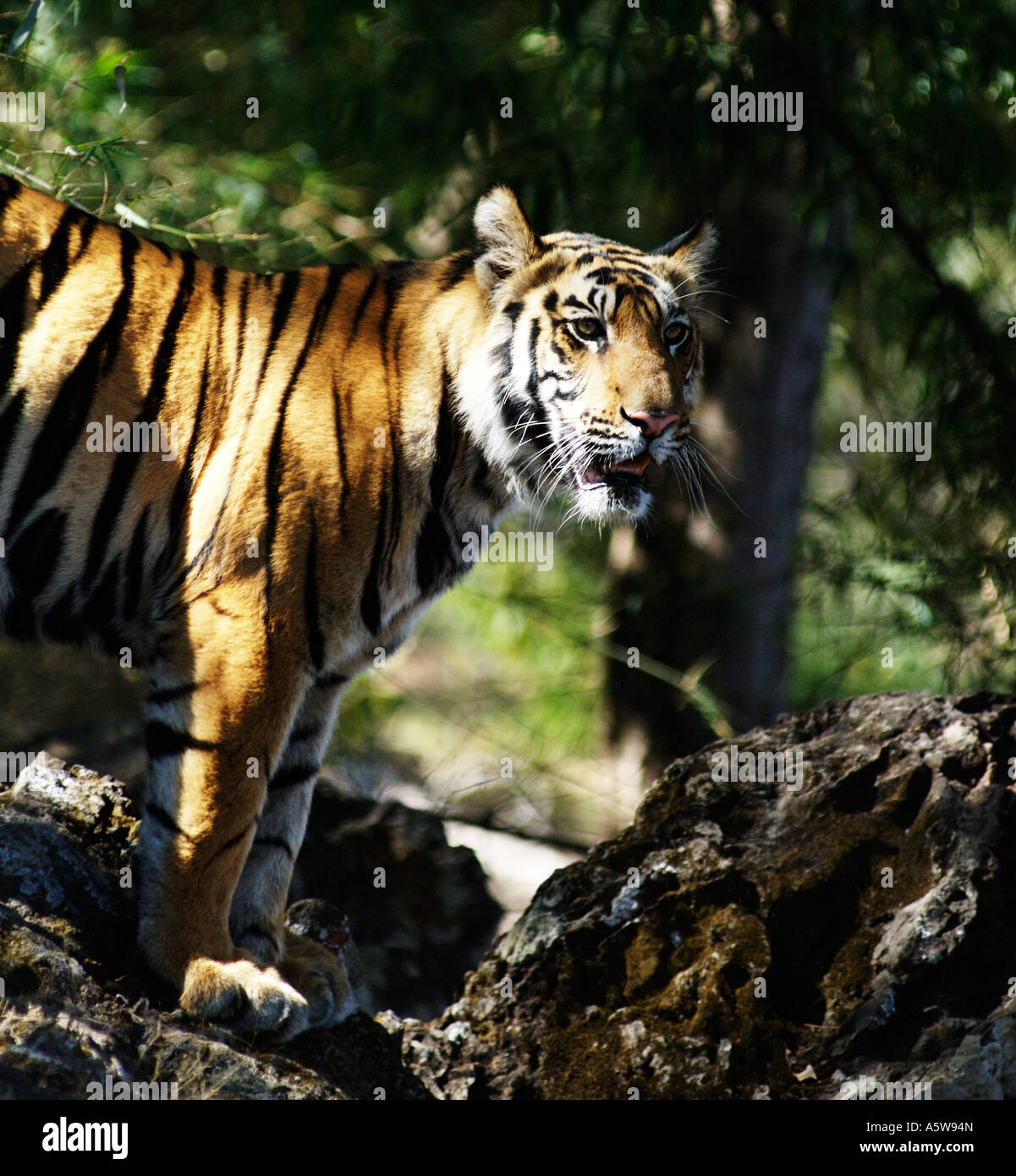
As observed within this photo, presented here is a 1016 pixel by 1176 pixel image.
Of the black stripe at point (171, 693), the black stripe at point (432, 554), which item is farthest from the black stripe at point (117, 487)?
the black stripe at point (432, 554)

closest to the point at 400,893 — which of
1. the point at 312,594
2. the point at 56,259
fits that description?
the point at 312,594

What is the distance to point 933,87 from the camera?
213 inches

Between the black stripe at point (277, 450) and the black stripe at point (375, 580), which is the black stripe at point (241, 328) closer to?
the black stripe at point (277, 450)

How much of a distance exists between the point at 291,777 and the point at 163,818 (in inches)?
20.0

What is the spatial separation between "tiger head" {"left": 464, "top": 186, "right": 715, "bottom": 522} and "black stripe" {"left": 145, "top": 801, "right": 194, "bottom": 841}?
48.9 inches

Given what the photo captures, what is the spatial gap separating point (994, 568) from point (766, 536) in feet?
4.53

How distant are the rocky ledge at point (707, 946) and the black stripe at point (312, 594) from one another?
76 cm

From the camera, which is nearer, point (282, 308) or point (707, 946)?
point (707, 946)

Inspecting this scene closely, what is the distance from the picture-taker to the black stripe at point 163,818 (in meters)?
2.98

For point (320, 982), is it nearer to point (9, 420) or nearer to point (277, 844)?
point (277, 844)

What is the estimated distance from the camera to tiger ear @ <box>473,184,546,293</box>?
3471 millimetres

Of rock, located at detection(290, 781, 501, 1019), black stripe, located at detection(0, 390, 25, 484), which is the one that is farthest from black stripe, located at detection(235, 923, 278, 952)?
black stripe, located at detection(0, 390, 25, 484)

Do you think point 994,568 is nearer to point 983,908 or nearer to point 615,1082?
point 983,908

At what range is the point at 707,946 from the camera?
3168mm
